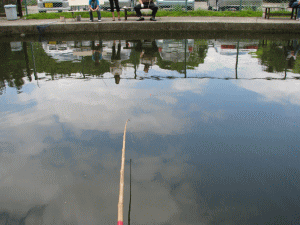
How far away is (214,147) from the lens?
137 inches

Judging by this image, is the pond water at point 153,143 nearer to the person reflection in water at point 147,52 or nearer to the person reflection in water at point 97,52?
the person reflection in water at point 147,52

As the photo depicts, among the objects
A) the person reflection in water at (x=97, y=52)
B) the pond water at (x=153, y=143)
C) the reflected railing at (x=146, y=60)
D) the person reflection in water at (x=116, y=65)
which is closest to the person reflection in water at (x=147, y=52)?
the reflected railing at (x=146, y=60)

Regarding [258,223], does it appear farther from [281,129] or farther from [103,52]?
[103,52]

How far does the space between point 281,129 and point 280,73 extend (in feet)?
9.81

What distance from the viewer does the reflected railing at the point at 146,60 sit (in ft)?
21.4

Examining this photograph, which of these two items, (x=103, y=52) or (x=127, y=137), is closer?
(x=127, y=137)

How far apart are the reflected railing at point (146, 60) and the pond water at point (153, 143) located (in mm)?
75

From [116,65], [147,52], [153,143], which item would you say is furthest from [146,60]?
[153,143]

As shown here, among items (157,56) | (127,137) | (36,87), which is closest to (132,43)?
(157,56)

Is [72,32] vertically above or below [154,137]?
above

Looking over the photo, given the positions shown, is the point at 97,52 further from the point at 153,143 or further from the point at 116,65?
the point at 153,143

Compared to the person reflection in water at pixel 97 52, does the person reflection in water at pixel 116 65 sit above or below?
below

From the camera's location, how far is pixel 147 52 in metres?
8.80

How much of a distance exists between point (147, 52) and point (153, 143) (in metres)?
5.62
